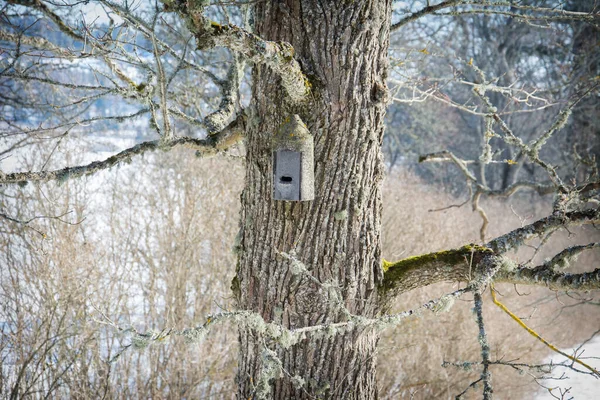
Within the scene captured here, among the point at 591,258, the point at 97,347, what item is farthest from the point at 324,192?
the point at 591,258

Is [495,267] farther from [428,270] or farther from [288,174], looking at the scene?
[288,174]

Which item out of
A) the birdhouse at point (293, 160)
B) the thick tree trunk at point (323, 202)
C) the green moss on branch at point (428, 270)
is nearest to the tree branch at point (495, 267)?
the green moss on branch at point (428, 270)

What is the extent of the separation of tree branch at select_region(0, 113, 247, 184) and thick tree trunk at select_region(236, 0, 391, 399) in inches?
8.6

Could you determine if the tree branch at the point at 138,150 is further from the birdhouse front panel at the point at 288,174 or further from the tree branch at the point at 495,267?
the tree branch at the point at 495,267

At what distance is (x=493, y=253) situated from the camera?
7.90 ft

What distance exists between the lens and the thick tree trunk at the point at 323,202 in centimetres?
226

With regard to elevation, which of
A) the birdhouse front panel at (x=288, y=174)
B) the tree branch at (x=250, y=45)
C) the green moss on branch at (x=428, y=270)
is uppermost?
the tree branch at (x=250, y=45)

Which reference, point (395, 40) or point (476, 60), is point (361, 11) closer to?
point (395, 40)

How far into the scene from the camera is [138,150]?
2.54 meters

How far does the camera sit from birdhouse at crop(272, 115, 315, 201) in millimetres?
2178

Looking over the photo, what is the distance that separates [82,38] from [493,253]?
258 cm

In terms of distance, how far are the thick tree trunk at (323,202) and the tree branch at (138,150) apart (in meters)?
0.22

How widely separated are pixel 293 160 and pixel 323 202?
289mm

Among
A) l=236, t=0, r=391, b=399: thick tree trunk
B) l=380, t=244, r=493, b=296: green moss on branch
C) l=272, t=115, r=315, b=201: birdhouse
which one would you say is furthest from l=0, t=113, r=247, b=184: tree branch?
l=380, t=244, r=493, b=296: green moss on branch
